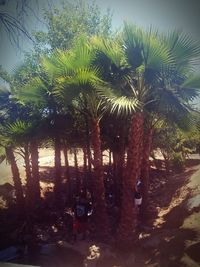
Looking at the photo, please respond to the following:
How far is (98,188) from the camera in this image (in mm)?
6727

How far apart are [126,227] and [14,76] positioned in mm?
5277

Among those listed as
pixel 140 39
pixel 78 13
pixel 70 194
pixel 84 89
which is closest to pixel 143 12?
pixel 140 39

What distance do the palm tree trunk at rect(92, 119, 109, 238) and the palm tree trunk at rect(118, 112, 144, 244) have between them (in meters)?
0.50

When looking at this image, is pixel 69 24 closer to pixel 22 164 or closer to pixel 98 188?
pixel 98 188

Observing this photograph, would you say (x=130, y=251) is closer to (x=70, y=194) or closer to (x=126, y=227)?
(x=126, y=227)

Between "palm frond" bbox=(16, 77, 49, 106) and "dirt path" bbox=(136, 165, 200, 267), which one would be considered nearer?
"dirt path" bbox=(136, 165, 200, 267)

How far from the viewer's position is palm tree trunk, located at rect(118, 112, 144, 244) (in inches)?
242

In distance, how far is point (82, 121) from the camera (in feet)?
28.8

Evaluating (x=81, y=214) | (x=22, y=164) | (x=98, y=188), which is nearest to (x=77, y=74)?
(x=98, y=188)

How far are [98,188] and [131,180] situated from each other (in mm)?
842

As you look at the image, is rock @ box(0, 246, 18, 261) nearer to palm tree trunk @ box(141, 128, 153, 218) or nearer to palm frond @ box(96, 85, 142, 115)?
palm tree trunk @ box(141, 128, 153, 218)

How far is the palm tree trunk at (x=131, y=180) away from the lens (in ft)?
20.1

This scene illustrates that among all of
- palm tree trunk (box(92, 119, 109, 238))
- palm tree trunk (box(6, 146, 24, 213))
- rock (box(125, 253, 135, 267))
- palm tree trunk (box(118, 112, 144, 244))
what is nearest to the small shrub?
palm tree trunk (box(6, 146, 24, 213))

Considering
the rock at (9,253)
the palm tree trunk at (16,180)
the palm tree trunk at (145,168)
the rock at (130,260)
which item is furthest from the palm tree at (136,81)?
the palm tree trunk at (16,180)
